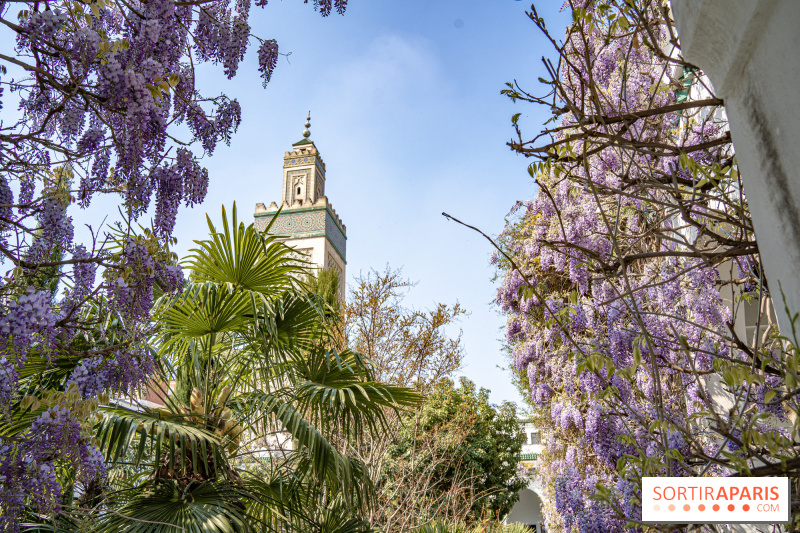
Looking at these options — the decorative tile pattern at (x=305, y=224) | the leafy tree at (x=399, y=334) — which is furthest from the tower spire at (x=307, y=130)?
the leafy tree at (x=399, y=334)

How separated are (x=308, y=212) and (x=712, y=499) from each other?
20498 millimetres

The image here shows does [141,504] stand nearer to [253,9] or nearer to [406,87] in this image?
[253,9]

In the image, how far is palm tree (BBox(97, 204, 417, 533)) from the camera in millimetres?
2982

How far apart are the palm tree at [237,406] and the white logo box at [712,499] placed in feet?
7.38

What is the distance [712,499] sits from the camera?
3.92 feet

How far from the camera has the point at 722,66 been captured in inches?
46.3

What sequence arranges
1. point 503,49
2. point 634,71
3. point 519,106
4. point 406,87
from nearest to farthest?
point 519,106
point 503,49
point 634,71
point 406,87

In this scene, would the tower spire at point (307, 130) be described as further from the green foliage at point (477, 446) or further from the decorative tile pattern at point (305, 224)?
the green foliage at point (477, 446)

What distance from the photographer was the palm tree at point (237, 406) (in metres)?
2.98

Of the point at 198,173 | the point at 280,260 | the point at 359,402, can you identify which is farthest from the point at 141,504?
the point at 198,173

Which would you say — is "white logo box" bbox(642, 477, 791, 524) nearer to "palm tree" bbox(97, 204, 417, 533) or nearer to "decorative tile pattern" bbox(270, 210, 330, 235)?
"palm tree" bbox(97, 204, 417, 533)

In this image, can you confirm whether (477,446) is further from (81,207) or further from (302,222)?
(302,222)

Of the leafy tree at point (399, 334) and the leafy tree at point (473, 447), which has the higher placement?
the leafy tree at point (399, 334)

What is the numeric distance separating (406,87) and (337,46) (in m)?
1.46
